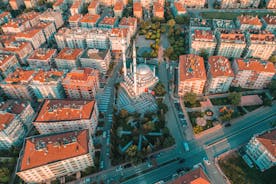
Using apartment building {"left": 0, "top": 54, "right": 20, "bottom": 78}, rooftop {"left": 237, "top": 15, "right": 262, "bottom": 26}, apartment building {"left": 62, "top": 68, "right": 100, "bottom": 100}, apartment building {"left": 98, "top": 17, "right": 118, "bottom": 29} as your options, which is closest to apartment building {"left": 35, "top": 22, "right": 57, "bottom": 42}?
apartment building {"left": 0, "top": 54, "right": 20, "bottom": 78}

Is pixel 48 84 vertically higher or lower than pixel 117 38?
lower

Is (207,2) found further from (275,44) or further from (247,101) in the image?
(247,101)

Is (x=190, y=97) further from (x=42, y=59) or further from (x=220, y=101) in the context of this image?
(x=42, y=59)

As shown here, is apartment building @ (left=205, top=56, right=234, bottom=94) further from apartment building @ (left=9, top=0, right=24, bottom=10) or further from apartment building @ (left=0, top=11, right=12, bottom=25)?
apartment building @ (left=9, top=0, right=24, bottom=10)

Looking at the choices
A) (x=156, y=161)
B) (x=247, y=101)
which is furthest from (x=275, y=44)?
(x=156, y=161)

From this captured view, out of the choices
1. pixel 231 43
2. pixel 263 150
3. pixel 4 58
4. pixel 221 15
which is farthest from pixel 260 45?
pixel 4 58

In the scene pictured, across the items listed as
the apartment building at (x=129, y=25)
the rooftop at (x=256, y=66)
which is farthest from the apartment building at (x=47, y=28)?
the rooftop at (x=256, y=66)
